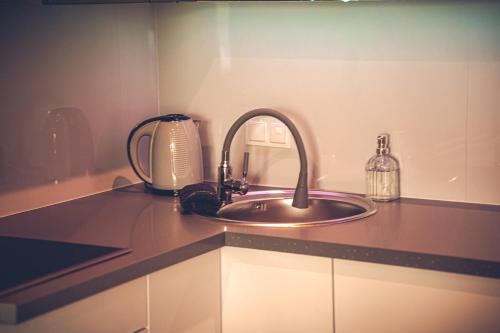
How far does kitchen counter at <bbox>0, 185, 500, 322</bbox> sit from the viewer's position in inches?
66.4

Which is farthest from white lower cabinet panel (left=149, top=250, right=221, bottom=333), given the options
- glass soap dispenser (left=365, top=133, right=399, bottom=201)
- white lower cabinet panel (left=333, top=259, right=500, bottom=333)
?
glass soap dispenser (left=365, top=133, right=399, bottom=201)

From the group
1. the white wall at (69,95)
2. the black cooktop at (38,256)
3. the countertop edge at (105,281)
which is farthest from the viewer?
the white wall at (69,95)

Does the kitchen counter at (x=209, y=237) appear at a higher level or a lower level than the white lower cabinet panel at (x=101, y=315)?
higher

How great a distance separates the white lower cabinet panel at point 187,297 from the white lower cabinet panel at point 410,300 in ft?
0.98

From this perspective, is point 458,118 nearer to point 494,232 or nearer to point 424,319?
point 494,232

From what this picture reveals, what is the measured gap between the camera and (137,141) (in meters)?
2.48

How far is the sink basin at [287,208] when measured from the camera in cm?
237

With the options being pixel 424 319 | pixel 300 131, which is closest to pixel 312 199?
pixel 300 131

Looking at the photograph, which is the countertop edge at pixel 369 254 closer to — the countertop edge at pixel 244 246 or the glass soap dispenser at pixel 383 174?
the countertop edge at pixel 244 246

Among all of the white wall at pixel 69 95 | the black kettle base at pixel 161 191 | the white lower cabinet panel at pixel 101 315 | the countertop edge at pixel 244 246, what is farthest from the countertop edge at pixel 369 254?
the white wall at pixel 69 95

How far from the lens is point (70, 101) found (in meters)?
2.37

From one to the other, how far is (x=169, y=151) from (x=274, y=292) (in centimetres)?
59

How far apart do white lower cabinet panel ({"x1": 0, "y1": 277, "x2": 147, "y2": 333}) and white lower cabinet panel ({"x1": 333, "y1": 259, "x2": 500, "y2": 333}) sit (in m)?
0.45

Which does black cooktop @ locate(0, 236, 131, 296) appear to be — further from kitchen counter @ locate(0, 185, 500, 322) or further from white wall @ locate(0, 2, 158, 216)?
white wall @ locate(0, 2, 158, 216)
